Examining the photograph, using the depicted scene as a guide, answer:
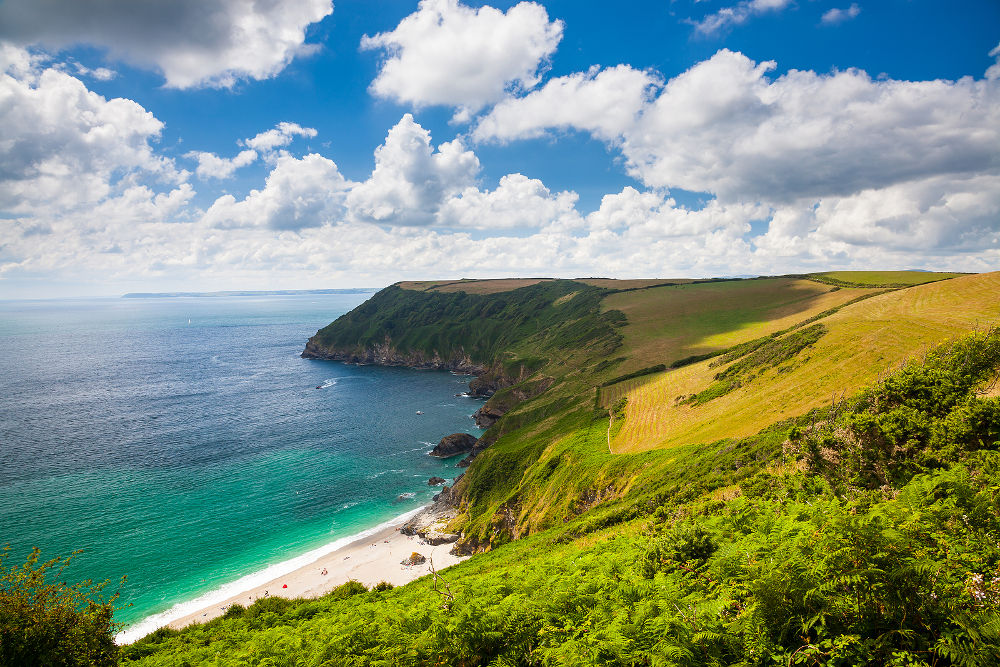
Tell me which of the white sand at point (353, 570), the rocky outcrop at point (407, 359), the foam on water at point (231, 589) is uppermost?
the rocky outcrop at point (407, 359)

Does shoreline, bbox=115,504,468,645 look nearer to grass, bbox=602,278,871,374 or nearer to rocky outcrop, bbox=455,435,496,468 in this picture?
rocky outcrop, bbox=455,435,496,468

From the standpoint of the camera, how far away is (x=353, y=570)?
5031cm

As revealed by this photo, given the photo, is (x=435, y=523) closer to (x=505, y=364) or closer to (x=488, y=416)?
(x=488, y=416)

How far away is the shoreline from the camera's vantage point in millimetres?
43625

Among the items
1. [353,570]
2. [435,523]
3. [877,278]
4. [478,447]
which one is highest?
[877,278]

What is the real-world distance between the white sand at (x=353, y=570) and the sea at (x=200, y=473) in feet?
8.34

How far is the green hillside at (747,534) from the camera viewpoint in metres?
7.86

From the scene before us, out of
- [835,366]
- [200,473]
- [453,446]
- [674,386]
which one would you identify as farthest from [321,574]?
[835,366]

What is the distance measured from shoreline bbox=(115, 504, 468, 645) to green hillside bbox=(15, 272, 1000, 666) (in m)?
6.67

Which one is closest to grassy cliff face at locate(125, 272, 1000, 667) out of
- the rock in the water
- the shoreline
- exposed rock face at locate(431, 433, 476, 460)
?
the rock in the water

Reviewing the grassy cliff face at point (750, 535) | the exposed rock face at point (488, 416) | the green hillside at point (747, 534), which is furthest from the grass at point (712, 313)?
the exposed rock face at point (488, 416)

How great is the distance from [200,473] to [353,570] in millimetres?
43662

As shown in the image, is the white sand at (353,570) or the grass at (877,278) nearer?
the white sand at (353,570)

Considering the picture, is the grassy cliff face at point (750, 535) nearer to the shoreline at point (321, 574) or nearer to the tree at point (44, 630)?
the tree at point (44, 630)
